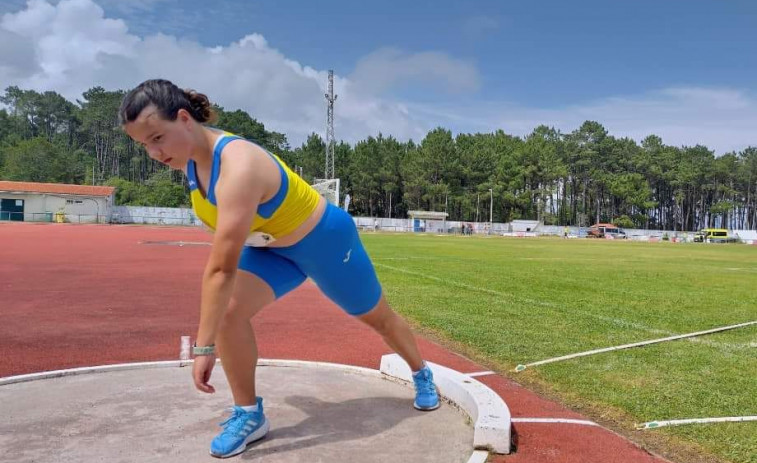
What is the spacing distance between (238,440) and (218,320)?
2.88ft

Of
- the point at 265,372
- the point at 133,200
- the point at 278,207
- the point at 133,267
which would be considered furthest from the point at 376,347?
the point at 133,200

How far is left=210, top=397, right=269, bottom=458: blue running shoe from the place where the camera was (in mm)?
3189

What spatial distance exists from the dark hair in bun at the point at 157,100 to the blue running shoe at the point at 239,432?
175cm

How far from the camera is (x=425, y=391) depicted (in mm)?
4043

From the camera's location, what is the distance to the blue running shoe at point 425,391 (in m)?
4.02

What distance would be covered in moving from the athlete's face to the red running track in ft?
7.88

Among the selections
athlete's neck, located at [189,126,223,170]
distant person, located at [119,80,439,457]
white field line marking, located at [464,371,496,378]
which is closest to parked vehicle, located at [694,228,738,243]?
white field line marking, located at [464,371,496,378]

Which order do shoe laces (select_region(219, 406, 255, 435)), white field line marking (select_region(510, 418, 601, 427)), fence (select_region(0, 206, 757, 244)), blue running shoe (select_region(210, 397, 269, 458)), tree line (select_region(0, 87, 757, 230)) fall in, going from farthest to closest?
tree line (select_region(0, 87, 757, 230))
fence (select_region(0, 206, 757, 244))
white field line marking (select_region(510, 418, 601, 427))
shoe laces (select_region(219, 406, 255, 435))
blue running shoe (select_region(210, 397, 269, 458))

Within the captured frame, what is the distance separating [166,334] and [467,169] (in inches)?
3425

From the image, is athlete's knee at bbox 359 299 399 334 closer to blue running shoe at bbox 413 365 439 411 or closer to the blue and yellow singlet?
blue running shoe at bbox 413 365 439 411

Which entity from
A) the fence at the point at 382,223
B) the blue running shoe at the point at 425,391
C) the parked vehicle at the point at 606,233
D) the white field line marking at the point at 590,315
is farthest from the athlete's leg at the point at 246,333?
the parked vehicle at the point at 606,233

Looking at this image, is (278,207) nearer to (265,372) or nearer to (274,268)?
(274,268)

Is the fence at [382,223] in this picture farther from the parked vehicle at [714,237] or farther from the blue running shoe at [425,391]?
the blue running shoe at [425,391]

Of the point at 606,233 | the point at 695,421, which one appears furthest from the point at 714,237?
the point at 695,421
